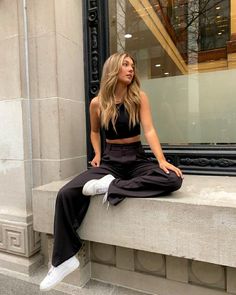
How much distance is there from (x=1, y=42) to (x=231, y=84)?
2.43 meters

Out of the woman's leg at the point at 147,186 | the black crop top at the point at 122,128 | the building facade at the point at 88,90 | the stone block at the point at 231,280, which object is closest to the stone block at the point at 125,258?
the building facade at the point at 88,90

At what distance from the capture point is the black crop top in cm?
233

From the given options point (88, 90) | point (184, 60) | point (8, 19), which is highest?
point (8, 19)

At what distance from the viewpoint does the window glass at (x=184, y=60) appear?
2.91 meters

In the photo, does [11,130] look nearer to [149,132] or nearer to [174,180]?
→ [149,132]

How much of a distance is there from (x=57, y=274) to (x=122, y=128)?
127 centimetres

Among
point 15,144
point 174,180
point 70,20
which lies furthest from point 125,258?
point 70,20

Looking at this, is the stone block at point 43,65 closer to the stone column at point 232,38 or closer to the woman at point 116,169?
the woman at point 116,169

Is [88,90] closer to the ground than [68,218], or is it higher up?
higher up

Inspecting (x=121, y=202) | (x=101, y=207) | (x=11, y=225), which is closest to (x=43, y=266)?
(x=11, y=225)

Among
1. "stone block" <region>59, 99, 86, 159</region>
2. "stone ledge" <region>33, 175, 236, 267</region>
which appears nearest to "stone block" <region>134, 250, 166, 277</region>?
"stone ledge" <region>33, 175, 236, 267</region>

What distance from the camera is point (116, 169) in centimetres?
235

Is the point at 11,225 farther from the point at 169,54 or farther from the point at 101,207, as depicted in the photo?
the point at 169,54

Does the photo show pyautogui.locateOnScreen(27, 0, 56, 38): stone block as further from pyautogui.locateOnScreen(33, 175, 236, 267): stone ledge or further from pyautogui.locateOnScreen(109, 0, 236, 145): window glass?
pyautogui.locateOnScreen(33, 175, 236, 267): stone ledge
